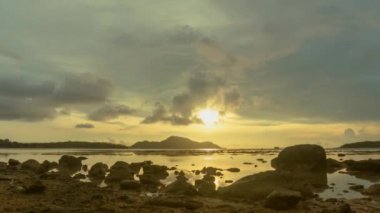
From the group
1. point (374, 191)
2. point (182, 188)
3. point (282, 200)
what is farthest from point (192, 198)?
point (374, 191)

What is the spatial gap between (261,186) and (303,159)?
3483 centimetres

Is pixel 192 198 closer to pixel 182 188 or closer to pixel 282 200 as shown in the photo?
pixel 182 188

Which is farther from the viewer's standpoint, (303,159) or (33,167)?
(303,159)

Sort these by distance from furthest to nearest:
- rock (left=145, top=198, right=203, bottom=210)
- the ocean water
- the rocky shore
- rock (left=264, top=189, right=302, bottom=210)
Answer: the ocean water
rock (left=264, top=189, right=302, bottom=210)
rock (left=145, top=198, right=203, bottom=210)
the rocky shore

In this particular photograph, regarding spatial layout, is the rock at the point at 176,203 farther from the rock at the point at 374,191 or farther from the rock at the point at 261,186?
the rock at the point at 374,191

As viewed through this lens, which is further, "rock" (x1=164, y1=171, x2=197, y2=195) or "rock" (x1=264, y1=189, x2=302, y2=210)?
"rock" (x1=164, y1=171, x2=197, y2=195)

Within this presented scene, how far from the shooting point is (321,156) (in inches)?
2303

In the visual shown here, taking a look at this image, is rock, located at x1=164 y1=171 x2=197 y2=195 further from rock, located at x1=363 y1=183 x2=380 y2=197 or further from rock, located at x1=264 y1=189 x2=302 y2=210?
rock, located at x1=363 y1=183 x2=380 y2=197

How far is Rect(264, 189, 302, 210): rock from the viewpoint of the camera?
2161 centimetres

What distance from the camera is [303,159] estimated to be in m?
58.3

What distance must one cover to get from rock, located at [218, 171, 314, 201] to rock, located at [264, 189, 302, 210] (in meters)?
2.84

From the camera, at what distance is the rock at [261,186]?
25109 millimetres

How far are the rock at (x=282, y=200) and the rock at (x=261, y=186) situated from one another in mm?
2836

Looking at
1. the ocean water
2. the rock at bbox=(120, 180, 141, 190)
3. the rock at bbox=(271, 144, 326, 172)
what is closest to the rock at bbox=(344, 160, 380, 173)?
the ocean water
